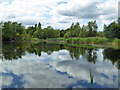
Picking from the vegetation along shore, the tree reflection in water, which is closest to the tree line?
the vegetation along shore

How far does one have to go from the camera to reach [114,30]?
46781 millimetres

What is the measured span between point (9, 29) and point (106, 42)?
64.2 meters

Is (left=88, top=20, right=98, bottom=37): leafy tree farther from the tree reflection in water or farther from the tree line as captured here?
the tree reflection in water

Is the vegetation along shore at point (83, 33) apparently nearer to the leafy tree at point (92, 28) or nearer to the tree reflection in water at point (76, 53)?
the leafy tree at point (92, 28)

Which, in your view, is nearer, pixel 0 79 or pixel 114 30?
pixel 0 79

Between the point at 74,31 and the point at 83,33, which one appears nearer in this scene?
the point at 83,33

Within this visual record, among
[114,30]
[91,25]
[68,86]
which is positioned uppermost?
[91,25]

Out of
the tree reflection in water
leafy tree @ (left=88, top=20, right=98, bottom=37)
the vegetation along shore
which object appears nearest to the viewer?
the tree reflection in water

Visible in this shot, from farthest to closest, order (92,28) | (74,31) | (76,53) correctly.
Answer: (74,31) → (92,28) → (76,53)

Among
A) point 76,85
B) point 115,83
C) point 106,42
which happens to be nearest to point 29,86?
point 76,85

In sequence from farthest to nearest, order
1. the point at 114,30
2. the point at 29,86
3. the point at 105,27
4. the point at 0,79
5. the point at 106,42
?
the point at 105,27, the point at 114,30, the point at 106,42, the point at 0,79, the point at 29,86

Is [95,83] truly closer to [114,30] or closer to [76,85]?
[76,85]

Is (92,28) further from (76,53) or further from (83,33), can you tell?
(76,53)

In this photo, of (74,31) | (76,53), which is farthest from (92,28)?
(76,53)
